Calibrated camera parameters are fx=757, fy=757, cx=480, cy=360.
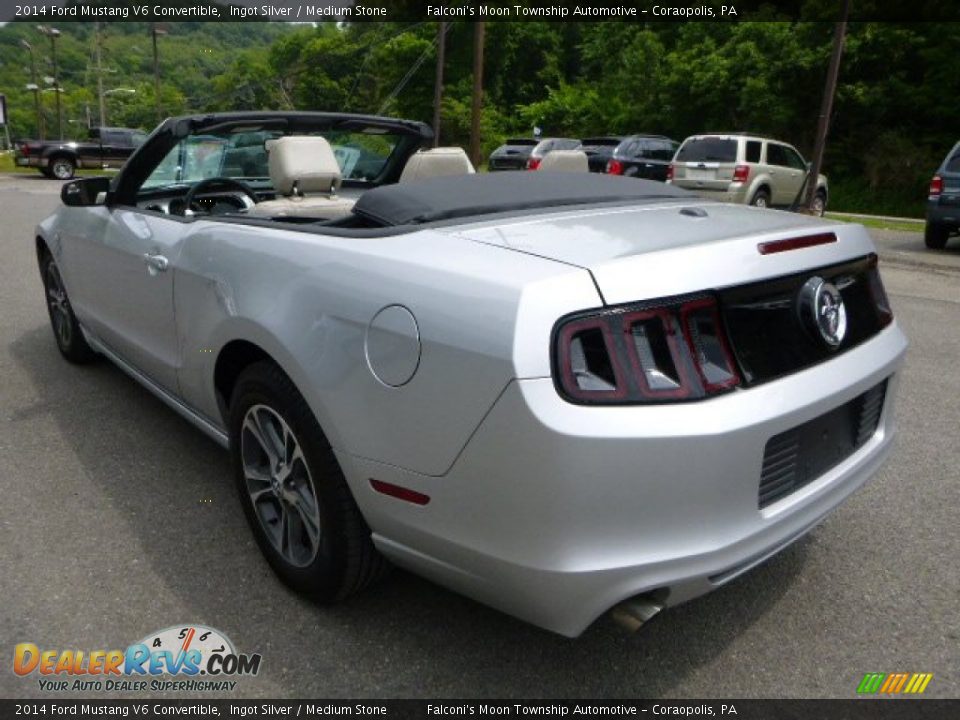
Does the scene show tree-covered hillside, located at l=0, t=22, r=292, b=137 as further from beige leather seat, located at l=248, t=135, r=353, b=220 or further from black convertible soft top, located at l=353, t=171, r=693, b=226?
black convertible soft top, located at l=353, t=171, r=693, b=226

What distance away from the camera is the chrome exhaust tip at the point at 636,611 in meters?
1.68

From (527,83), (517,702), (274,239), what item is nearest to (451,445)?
(517,702)

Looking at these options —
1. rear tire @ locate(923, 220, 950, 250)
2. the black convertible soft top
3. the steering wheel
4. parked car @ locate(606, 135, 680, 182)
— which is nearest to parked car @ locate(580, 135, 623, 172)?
parked car @ locate(606, 135, 680, 182)

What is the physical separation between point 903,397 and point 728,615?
8.70ft

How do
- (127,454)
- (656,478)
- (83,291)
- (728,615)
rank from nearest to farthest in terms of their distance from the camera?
(656,478), (728,615), (127,454), (83,291)

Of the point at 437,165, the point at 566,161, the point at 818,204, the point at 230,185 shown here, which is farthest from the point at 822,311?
the point at 818,204

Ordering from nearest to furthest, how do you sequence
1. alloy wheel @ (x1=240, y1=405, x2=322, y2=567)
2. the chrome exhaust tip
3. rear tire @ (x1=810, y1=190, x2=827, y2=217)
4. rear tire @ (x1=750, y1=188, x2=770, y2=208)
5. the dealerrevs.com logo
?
the chrome exhaust tip, the dealerrevs.com logo, alloy wheel @ (x1=240, y1=405, x2=322, y2=567), rear tire @ (x1=750, y1=188, x2=770, y2=208), rear tire @ (x1=810, y1=190, x2=827, y2=217)

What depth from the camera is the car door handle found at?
2.84 meters

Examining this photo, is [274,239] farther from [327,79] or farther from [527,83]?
[327,79]

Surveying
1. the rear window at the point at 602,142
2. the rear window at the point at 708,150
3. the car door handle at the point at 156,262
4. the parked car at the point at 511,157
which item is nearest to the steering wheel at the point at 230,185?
the car door handle at the point at 156,262

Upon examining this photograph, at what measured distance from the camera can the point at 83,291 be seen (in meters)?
3.88

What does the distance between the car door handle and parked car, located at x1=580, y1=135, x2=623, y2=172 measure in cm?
1803

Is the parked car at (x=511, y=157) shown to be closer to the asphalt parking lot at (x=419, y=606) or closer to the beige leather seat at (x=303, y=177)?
the beige leather seat at (x=303, y=177)

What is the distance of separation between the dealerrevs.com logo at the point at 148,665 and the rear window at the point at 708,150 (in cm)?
1510
